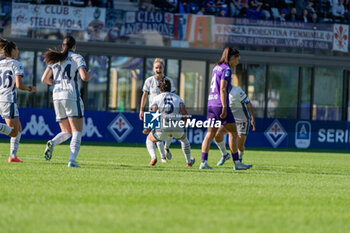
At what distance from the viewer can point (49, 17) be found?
27766mm

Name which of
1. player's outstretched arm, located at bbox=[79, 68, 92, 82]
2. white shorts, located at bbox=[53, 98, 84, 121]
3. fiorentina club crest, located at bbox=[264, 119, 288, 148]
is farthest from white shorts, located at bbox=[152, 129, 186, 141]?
fiorentina club crest, located at bbox=[264, 119, 288, 148]

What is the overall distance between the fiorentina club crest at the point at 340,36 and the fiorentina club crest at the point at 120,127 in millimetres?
12230

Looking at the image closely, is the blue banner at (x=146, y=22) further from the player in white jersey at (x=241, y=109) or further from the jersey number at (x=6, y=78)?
the jersey number at (x=6, y=78)

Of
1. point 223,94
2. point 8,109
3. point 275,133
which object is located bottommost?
point 275,133

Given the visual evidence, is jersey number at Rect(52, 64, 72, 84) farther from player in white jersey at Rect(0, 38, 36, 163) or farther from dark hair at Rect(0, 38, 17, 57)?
dark hair at Rect(0, 38, 17, 57)

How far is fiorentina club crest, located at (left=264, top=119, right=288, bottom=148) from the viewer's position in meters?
25.6

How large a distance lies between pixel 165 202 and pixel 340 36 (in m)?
27.1

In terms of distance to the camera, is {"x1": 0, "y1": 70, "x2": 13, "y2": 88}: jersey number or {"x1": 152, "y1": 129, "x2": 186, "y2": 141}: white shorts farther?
{"x1": 152, "y1": 129, "x2": 186, "y2": 141}: white shorts

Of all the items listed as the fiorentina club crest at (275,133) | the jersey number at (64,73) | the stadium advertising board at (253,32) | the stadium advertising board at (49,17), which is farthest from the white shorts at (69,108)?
the stadium advertising board at (253,32)

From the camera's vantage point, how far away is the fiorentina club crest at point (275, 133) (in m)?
25.6

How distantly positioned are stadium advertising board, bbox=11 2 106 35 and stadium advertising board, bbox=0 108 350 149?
502 centimetres

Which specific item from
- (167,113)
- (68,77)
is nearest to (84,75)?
(68,77)

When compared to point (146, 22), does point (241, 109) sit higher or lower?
lower

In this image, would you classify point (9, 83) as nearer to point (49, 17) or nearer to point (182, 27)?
point (49, 17)
